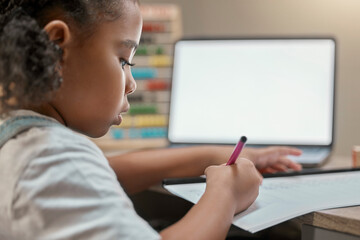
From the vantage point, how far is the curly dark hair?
458 mm

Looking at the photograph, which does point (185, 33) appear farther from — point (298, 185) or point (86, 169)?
point (86, 169)

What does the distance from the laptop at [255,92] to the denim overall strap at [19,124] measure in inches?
28.0

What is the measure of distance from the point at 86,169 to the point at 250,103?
78 centimetres

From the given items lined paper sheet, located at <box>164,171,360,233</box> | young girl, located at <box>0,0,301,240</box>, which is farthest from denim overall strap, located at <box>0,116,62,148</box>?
lined paper sheet, located at <box>164,171,360,233</box>

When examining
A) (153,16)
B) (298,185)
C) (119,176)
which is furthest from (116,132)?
(298,185)

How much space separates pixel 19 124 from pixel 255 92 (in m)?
0.78

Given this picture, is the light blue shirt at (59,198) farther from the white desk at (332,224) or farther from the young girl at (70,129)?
the white desk at (332,224)

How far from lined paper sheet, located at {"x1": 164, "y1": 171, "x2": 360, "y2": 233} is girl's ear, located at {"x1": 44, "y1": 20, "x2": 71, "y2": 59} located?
259 mm

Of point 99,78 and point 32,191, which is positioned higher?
point 99,78

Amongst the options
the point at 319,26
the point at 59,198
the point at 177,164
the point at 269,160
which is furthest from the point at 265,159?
the point at 319,26

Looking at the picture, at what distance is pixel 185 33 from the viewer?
1547mm

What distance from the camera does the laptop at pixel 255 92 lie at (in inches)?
44.3

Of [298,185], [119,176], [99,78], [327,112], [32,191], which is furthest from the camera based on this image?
[327,112]

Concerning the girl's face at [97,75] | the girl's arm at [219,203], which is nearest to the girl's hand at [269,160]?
the girl's arm at [219,203]
